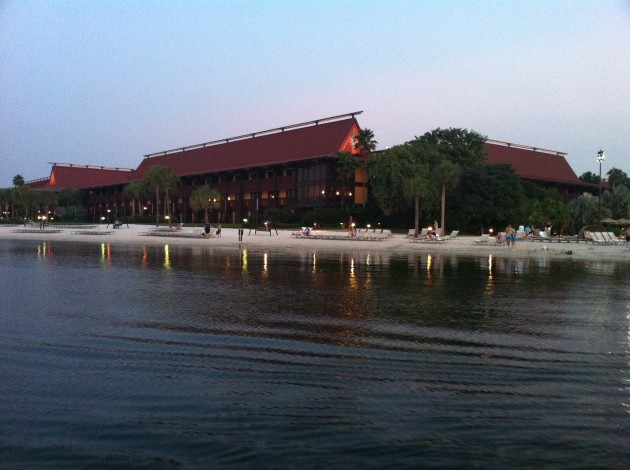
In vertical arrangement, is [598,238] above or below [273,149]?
below

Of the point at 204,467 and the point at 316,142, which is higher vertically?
the point at 316,142

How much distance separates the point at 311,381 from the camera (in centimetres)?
606

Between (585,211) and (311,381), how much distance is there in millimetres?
56505

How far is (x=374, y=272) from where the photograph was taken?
1889cm

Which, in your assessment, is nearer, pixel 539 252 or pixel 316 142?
pixel 539 252

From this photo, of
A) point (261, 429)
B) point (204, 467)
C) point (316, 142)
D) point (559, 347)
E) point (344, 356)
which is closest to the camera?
point (204, 467)

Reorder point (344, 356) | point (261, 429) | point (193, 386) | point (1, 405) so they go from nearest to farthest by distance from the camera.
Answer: point (261, 429) < point (1, 405) < point (193, 386) < point (344, 356)

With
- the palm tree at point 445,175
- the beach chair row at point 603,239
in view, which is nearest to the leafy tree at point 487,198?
the palm tree at point 445,175

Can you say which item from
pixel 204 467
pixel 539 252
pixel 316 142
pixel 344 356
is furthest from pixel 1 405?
pixel 316 142

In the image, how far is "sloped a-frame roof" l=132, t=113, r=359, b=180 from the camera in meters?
64.0

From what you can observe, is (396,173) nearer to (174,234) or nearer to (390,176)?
(390,176)

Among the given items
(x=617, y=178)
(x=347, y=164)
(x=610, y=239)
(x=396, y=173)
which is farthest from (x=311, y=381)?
(x=617, y=178)

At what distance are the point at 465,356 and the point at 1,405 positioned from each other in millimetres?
5450

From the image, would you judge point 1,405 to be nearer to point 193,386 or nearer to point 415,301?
point 193,386
